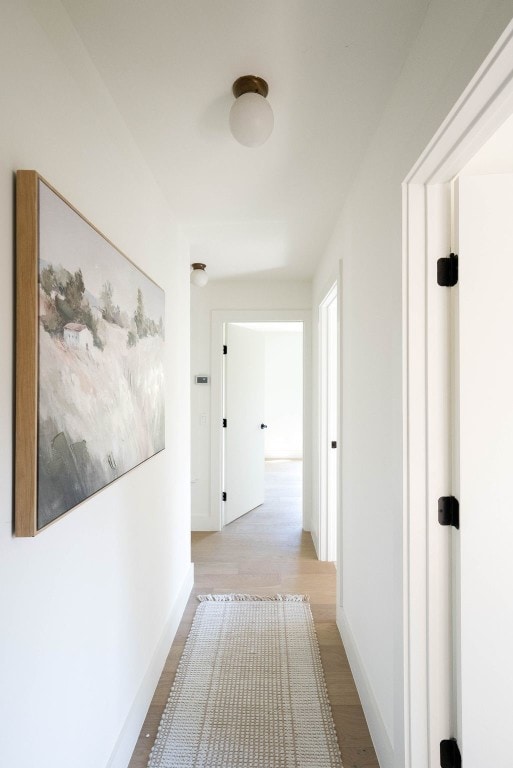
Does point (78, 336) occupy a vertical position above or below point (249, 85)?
below

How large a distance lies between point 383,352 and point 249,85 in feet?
3.15

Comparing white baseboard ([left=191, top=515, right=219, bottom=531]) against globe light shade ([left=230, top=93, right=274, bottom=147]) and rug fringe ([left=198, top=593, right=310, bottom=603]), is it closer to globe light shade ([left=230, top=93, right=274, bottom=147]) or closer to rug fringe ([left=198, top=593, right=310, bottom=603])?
rug fringe ([left=198, top=593, right=310, bottom=603])

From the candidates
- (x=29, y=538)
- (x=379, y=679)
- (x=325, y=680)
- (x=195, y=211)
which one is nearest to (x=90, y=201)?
(x=29, y=538)

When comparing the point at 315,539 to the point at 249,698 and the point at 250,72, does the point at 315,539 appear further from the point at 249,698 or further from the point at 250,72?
the point at 250,72

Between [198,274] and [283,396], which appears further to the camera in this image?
→ [283,396]

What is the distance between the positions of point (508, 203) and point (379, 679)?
164 cm

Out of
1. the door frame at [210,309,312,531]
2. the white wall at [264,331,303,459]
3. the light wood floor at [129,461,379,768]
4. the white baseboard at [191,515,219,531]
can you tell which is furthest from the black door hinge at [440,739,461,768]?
the white wall at [264,331,303,459]

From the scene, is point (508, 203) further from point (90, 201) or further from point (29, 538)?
point (29, 538)

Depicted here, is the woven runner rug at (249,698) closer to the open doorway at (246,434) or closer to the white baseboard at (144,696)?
the white baseboard at (144,696)

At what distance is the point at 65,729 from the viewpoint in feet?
3.23

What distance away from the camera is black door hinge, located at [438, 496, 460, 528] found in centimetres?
111

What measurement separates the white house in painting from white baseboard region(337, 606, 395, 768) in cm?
160

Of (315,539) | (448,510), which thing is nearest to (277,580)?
(315,539)

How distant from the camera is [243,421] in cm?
401
